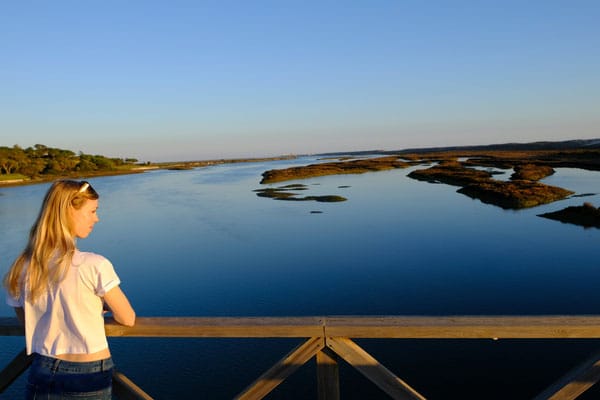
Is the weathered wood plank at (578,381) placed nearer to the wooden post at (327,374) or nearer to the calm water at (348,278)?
the wooden post at (327,374)

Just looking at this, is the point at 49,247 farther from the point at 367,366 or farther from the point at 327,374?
the point at 367,366

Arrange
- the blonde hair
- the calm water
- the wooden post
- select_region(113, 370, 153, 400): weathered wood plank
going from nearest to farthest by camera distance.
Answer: the blonde hair < the wooden post < select_region(113, 370, 153, 400): weathered wood plank < the calm water

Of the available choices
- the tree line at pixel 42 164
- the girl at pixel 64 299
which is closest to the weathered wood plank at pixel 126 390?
the girl at pixel 64 299

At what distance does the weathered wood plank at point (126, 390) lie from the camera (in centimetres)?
398

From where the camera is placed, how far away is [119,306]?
350 centimetres

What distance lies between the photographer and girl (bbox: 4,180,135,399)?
10.7 ft

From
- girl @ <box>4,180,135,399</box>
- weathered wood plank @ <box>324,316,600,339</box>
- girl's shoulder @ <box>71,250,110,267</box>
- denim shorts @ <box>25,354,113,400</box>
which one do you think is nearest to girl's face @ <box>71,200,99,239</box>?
girl @ <box>4,180,135,399</box>

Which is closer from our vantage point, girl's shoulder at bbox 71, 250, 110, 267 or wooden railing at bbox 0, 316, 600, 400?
girl's shoulder at bbox 71, 250, 110, 267

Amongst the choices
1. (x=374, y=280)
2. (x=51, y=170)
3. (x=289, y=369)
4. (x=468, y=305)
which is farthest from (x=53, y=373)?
(x=51, y=170)

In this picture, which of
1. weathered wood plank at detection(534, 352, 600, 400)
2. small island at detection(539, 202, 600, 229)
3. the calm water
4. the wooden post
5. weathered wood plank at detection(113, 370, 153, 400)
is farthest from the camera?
small island at detection(539, 202, 600, 229)

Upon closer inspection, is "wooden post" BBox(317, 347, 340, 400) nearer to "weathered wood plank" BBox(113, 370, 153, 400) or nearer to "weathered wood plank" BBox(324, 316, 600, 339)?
"weathered wood plank" BBox(324, 316, 600, 339)

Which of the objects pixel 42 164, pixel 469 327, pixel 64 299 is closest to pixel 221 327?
pixel 64 299

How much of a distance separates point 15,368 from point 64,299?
5.22 feet

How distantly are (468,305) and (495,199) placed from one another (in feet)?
107
